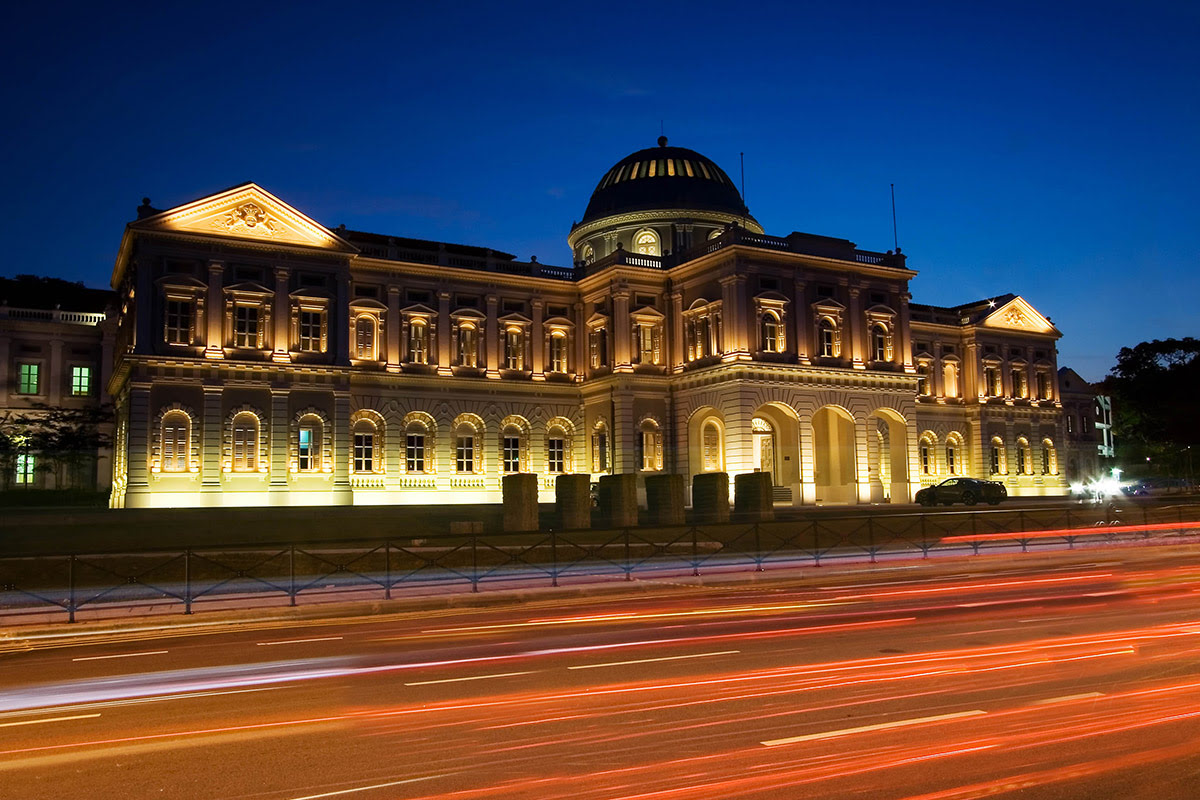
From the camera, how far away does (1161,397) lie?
82.2m

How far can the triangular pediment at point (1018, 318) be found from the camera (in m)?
75.1

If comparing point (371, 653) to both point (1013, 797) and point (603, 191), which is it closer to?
point (1013, 797)

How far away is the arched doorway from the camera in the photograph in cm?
5534

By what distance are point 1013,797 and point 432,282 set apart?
52.4 m

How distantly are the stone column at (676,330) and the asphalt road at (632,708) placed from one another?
40940 mm

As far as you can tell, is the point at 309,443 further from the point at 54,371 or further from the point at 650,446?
the point at 54,371

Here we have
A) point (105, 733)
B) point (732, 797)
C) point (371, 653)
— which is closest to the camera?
point (732, 797)

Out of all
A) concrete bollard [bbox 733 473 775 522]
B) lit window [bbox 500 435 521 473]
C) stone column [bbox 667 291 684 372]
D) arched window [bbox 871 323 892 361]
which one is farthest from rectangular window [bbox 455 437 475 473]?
arched window [bbox 871 323 892 361]

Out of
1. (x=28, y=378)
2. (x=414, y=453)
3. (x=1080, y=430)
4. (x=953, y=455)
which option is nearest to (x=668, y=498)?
(x=414, y=453)

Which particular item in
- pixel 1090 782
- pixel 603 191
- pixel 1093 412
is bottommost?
pixel 1090 782

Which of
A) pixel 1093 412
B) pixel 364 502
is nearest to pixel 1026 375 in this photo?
pixel 1093 412

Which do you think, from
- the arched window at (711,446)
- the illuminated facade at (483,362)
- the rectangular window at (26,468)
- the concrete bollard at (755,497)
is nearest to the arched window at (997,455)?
the illuminated facade at (483,362)

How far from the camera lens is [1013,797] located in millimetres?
7328

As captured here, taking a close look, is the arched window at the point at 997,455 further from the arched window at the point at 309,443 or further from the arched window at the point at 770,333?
the arched window at the point at 309,443
